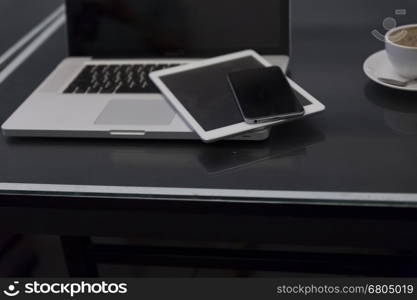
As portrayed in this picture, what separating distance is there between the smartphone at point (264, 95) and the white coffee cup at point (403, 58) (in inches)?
5.9

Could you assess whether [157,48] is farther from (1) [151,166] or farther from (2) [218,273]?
(2) [218,273]

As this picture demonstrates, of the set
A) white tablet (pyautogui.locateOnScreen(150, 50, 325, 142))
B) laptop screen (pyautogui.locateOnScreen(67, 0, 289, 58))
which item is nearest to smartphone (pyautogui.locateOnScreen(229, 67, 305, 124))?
white tablet (pyautogui.locateOnScreen(150, 50, 325, 142))

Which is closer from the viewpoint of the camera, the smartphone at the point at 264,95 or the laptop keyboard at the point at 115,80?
the smartphone at the point at 264,95

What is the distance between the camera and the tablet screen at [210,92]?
704 mm

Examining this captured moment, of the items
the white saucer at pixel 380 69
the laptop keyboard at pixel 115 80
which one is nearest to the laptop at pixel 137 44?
the laptop keyboard at pixel 115 80

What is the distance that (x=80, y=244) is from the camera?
1070mm

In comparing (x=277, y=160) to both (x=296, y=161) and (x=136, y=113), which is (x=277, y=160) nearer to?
(x=296, y=161)

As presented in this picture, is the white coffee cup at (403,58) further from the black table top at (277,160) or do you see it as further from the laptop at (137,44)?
the laptop at (137,44)

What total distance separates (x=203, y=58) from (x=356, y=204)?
15.0 inches

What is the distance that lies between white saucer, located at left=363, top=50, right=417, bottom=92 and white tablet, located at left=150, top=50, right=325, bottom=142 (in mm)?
119

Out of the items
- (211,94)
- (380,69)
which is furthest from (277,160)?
(380,69)

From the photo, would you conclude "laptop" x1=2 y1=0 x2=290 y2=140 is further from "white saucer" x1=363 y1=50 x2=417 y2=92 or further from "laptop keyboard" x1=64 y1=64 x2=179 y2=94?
"white saucer" x1=363 y1=50 x2=417 y2=92

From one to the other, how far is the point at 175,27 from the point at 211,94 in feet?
0.61

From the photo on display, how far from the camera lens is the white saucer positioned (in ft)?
2.54
